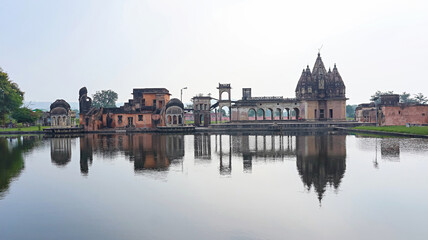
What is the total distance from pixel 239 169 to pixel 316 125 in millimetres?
41627

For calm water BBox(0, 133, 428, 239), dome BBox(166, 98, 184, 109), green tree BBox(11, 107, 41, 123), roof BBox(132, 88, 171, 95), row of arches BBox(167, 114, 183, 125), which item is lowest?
calm water BBox(0, 133, 428, 239)

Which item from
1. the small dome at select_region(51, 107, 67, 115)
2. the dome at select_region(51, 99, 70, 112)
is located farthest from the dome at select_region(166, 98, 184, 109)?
the dome at select_region(51, 99, 70, 112)

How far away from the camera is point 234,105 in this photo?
2424 inches

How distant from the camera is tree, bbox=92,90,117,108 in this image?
4407 inches

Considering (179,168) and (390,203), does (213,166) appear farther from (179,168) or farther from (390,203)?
(390,203)

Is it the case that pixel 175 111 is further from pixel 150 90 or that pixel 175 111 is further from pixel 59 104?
pixel 59 104

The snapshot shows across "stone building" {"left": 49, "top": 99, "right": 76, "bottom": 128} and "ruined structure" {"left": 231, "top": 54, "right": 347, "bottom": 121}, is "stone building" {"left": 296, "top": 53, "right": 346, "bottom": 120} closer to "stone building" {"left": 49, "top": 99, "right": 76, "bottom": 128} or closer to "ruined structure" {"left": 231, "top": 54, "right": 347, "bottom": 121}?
"ruined structure" {"left": 231, "top": 54, "right": 347, "bottom": 121}

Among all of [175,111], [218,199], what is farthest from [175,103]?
[218,199]

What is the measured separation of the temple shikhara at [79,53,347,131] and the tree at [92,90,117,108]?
175 ft

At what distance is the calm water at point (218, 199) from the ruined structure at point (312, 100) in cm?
4136

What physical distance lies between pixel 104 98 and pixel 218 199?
109 meters

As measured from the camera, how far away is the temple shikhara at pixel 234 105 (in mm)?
58156

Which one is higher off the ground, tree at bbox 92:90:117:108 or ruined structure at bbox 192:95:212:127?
tree at bbox 92:90:117:108

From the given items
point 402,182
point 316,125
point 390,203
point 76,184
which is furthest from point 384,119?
point 76,184
